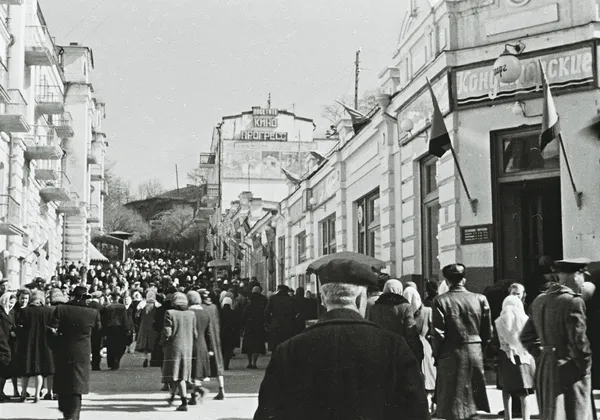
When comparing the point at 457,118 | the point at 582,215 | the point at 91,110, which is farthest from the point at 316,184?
the point at 91,110

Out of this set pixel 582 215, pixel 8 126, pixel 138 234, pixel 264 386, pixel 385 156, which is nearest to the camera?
pixel 264 386

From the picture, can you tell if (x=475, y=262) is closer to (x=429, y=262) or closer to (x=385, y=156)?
(x=429, y=262)

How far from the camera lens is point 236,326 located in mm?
21344

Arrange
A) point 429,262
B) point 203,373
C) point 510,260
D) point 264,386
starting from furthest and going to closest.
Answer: point 429,262
point 510,260
point 203,373
point 264,386

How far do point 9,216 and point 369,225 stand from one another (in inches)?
487

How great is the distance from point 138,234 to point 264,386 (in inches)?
4218

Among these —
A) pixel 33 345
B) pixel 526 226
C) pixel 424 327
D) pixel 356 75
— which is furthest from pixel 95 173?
pixel 424 327

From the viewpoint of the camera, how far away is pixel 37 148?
117ft

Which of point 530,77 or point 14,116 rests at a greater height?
point 14,116

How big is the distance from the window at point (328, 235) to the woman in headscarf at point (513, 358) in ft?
57.6

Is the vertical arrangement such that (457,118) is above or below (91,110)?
below

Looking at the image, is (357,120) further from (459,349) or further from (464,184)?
(459,349)

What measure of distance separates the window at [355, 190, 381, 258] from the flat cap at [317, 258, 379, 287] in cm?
1781

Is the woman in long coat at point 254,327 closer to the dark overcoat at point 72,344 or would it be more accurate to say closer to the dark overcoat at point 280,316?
the dark overcoat at point 280,316
